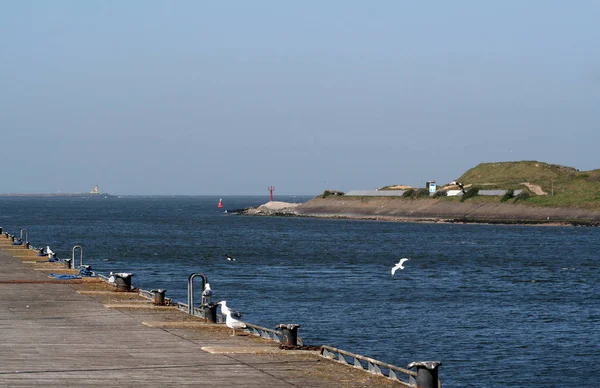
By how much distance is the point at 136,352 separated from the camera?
95.3 feet

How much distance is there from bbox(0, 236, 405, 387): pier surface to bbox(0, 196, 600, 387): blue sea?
8826 mm

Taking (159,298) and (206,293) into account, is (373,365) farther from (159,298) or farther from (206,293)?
(159,298)

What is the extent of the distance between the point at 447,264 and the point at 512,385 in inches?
2428

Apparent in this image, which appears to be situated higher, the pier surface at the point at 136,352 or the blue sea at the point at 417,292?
the pier surface at the point at 136,352

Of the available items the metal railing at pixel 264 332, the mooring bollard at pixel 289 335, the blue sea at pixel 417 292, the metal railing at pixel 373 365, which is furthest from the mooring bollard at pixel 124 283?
the metal railing at pixel 373 365

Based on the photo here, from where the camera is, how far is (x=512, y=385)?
35.7 m

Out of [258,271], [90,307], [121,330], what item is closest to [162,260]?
[258,271]

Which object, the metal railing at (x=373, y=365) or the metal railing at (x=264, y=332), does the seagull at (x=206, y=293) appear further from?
the metal railing at (x=373, y=365)

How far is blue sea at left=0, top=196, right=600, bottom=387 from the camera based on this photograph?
137 ft

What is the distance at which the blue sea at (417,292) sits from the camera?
137 feet

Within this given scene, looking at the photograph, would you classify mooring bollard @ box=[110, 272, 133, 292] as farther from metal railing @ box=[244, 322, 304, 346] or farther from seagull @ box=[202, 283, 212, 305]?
metal railing @ box=[244, 322, 304, 346]

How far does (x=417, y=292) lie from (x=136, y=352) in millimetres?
41190

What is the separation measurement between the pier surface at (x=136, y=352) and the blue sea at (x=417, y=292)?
8826mm

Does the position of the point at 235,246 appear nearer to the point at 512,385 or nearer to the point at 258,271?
the point at 258,271
